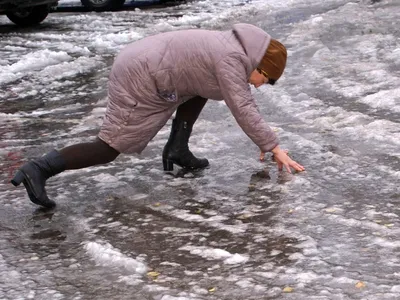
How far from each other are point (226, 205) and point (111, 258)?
97 cm

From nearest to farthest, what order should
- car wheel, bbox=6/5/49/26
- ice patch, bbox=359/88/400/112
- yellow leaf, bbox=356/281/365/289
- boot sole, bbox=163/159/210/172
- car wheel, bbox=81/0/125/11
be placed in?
yellow leaf, bbox=356/281/365/289 → boot sole, bbox=163/159/210/172 → ice patch, bbox=359/88/400/112 → car wheel, bbox=6/5/49/26 → car wheel, bbox=81/0/125/11

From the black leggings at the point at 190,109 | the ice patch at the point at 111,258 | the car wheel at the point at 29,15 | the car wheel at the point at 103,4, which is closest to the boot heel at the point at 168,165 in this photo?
the black leggings at the point at 190,109

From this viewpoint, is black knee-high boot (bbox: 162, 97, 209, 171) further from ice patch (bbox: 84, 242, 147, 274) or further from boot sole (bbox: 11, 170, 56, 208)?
ice patch (bbox: 84, 242, 147, 274)

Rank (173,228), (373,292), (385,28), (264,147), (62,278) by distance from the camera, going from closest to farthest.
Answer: (373,292) → (62,278) → (173,228) → (264,147) → (385,28)

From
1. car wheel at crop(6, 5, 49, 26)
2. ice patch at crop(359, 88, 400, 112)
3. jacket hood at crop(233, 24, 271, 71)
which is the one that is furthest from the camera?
car wheel at crop(6, 5, 49, 26)

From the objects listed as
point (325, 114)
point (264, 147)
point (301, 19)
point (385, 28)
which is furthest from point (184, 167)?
point (301, 19)

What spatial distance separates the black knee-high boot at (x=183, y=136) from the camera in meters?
5.38

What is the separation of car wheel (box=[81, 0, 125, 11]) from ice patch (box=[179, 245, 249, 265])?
12.9m

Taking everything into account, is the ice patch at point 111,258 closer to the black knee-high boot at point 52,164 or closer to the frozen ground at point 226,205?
the frozen ground at point 226,205

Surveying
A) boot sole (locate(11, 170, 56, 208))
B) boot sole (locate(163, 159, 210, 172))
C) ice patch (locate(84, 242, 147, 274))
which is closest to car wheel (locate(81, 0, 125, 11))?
boot sole (locate(163, 159, 210, 172))

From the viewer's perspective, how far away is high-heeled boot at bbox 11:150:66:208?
475 centimetres

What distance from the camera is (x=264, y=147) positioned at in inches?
188

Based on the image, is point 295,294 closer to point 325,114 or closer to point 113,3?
point 325,114

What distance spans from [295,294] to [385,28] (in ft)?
25.9
